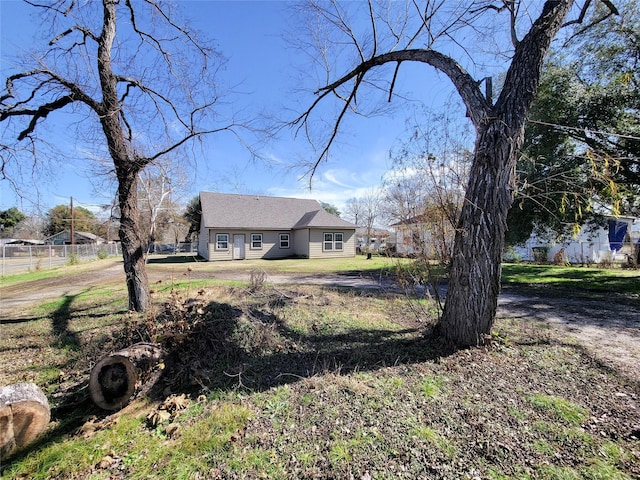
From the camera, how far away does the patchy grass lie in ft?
6.63

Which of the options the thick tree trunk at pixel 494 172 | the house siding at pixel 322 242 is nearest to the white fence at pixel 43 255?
the house siding at pixel 322 242

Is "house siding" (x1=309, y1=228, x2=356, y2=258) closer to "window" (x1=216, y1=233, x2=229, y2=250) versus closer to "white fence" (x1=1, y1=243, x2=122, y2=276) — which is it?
"window" (x1=216, y1=233, x2=229, y2=250)

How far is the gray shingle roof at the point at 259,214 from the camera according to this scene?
1994 cm

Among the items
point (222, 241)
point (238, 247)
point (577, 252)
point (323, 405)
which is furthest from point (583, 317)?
point (222, 241)

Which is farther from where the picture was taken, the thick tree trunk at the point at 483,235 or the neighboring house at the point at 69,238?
the neighboring house at the point at 69,238

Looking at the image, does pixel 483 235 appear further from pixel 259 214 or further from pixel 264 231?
pixel 259 214

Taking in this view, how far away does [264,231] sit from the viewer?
20.9m

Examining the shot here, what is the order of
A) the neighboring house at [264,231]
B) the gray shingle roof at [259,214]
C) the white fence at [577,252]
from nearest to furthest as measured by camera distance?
the white fence at [577,252]
the neighboring house at [264,231]
the gray shingle roof at [259,214]

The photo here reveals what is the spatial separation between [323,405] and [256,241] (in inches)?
736

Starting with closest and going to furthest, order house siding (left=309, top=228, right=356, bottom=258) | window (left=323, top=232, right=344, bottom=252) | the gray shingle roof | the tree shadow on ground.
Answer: the tree shadow on ground < the gray shingle roof < house siding (left=309, top=228, right=356, bottom=258) < window (left=323, top=232, right=344, bottom=252)

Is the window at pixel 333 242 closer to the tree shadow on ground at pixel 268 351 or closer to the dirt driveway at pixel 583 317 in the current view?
the dirt driveway at pixel 583 317

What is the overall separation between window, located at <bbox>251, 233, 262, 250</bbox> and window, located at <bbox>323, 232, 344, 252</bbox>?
15.7 feet

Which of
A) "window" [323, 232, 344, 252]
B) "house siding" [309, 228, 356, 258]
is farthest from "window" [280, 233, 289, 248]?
"window" [323, 232, 344, 252]

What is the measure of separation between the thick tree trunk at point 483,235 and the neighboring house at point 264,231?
16.4m
